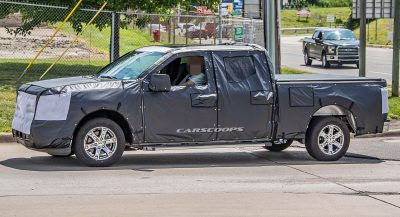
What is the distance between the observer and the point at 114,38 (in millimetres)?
23125

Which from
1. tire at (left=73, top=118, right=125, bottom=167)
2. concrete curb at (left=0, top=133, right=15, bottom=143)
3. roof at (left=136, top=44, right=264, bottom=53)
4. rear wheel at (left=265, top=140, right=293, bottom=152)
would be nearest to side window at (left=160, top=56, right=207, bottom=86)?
roof at (left=136, top=44, right=264, bottom=53)

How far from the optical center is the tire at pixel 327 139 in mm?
13938

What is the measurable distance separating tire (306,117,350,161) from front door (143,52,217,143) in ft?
5.25

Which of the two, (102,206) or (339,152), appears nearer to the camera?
(102,206)

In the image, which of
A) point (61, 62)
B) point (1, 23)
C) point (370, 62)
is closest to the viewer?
point (61, 62)

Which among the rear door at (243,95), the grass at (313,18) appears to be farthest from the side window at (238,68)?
the grass at (313,18)

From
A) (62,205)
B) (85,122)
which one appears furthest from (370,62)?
(62,205)

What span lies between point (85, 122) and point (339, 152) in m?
3.97

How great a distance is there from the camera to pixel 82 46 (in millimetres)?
26125

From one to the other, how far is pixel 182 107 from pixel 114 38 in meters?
10.3

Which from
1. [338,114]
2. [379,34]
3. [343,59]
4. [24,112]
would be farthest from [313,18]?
[24,112]

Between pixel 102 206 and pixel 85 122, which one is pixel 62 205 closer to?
pixel 102 206

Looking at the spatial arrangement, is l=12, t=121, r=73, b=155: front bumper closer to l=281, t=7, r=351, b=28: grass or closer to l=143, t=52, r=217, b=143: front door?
l=143, t=52, r=217, b=143: front door

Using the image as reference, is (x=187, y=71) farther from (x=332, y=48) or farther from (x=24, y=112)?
(x=332, y=48)
